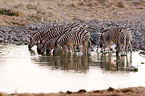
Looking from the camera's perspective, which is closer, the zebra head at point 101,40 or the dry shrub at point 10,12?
the zebra head at point 101,40

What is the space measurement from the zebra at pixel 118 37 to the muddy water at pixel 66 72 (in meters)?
0.64

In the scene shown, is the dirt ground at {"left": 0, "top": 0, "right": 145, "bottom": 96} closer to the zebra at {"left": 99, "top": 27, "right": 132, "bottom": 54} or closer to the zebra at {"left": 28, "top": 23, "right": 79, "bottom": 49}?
the zebra at {"left": 28, "top": 23, "right": 79, "bottom": 49}

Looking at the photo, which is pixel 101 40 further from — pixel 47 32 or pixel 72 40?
pixel 47 32

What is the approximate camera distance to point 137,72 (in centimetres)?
1021

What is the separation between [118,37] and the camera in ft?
47.9

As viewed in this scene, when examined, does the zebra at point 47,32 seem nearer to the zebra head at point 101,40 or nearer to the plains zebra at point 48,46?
the plains zebra at point 48,46

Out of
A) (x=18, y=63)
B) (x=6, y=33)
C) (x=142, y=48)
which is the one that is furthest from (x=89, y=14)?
(x=18, y=63)

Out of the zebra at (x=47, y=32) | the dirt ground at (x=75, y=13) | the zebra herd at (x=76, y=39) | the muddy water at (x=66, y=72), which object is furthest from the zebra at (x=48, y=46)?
the dirt ground at (x=75, y=13)

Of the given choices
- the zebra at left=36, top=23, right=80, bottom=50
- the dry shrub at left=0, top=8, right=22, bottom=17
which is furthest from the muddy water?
the dry shrub at left=0, top=8, right=22, bottom=17

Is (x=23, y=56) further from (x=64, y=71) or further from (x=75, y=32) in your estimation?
(x=64, y=71)

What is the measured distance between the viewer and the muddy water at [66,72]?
8281 mm

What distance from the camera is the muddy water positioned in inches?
326

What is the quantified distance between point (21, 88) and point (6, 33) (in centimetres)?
1402

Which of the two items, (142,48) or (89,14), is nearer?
(142,48)
